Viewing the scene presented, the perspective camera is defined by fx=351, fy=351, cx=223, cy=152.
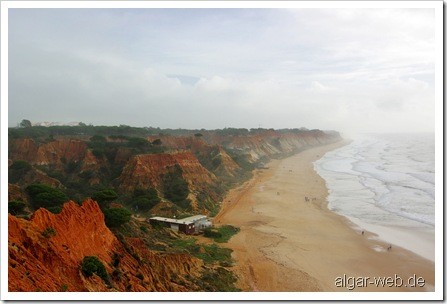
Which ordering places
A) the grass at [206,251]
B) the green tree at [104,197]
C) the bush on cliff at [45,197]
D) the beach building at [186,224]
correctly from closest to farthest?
the grass at [206,251], the bush on cliff at [45,197], the green tree at [104,197], the beach building at [186,224]

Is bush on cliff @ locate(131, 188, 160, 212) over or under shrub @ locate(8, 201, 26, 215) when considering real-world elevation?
under

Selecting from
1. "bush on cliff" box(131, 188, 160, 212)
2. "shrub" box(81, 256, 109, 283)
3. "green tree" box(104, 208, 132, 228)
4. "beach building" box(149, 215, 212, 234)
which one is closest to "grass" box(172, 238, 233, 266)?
"beach building" box(149, 215, 212, 234)

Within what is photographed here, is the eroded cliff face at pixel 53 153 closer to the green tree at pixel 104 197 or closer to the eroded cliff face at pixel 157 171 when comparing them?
the eroded cliff face at pixel 157 171

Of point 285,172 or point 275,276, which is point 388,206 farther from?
point 285,172

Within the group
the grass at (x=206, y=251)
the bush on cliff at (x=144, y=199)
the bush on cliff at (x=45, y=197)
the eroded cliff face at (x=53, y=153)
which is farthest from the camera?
the eroded cliff face at (x=53, y=153)

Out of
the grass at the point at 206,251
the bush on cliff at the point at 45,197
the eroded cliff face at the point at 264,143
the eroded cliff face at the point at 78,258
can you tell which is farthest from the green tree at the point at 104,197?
the eroded cliff face at the point at 264,143

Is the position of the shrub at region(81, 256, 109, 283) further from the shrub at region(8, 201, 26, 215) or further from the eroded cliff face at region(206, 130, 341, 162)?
the eroded cliff face at region(206, 130, 341, 162)
